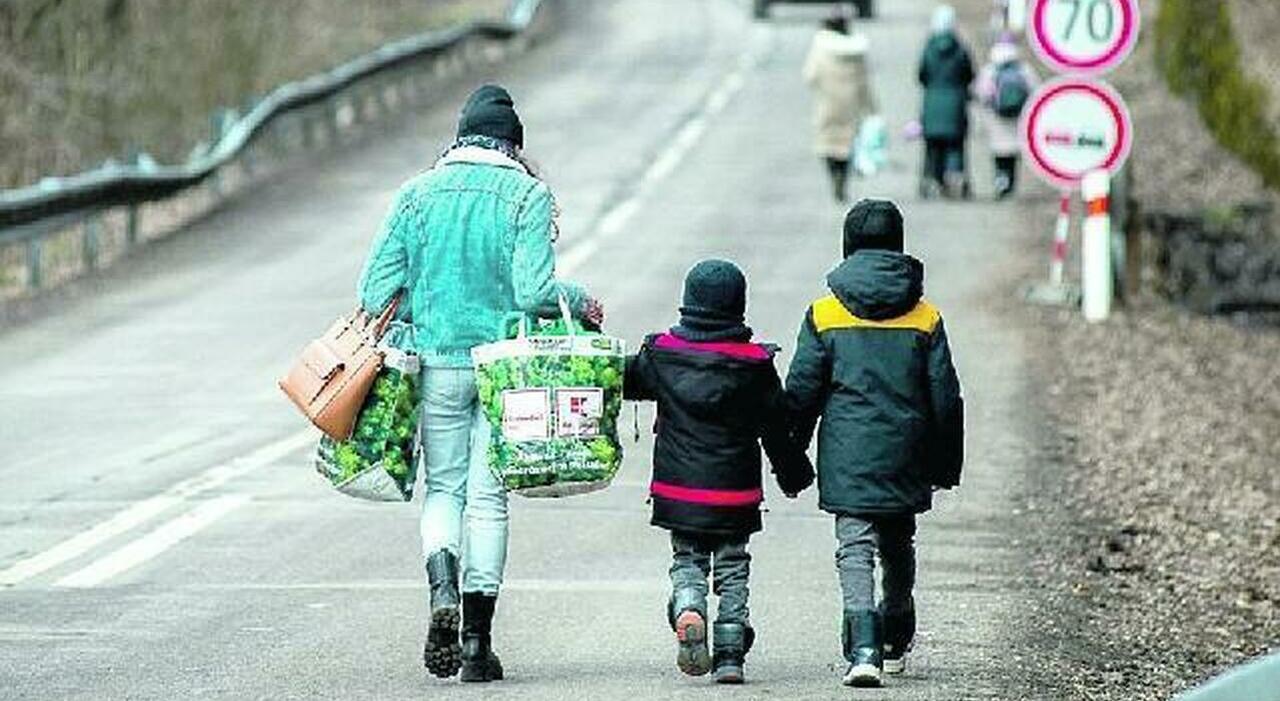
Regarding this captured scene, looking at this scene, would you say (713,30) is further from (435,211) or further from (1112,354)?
(435,211)

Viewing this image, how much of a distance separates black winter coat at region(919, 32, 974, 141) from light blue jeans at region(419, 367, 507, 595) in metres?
19.5

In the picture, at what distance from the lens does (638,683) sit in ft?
27.4

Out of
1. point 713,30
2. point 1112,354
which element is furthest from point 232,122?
point 713,30

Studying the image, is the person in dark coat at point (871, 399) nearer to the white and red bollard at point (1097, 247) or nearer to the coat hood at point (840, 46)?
the white and red bollard at point (1097, 247)

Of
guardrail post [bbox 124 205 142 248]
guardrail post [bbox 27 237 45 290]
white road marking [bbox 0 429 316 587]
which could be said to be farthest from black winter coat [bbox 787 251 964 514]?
guardrail post [bbox 124 205 142 248]

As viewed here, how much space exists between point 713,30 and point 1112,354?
32.6 meters

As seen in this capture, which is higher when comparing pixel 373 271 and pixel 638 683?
pixel 373 271

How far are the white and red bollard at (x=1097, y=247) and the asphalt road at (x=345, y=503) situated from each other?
566 millimetres

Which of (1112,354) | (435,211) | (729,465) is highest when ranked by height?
(435,211)

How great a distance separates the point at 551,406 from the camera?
27.0ft

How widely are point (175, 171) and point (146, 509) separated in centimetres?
1478

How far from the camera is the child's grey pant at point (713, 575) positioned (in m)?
8.36

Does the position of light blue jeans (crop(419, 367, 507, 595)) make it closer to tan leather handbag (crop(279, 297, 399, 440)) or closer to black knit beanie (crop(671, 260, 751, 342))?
tan leather handbag (crop(279, 297, 399, 440))

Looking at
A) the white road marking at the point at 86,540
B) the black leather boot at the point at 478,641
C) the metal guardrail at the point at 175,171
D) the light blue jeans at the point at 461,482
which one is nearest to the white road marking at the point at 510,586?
the white road marking at the point at 86,540
